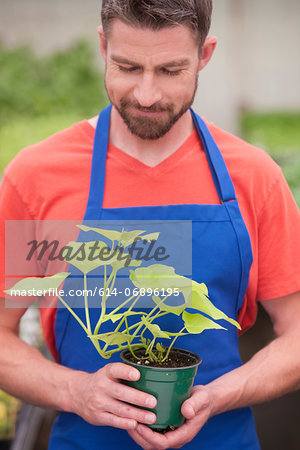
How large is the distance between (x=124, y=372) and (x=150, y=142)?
0.67 meters

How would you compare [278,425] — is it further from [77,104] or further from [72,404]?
[77,104]

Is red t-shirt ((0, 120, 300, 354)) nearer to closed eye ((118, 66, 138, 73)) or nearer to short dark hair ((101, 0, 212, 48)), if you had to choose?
closed eye ((118, 66, 138, 73))

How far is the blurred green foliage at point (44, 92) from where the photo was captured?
17.6 feet

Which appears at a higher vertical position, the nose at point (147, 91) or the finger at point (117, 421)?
the nose at point (147, 91)

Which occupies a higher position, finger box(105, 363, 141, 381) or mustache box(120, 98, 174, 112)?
mustache box(120, 98, 174, 112)

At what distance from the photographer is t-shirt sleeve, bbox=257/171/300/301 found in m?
1.50

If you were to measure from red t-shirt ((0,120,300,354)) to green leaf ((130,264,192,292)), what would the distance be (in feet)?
1.41

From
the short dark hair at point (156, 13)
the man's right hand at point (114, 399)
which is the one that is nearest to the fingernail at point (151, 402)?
the man's right hand at point (114, 399)

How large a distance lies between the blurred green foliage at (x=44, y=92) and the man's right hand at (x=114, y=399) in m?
3.76

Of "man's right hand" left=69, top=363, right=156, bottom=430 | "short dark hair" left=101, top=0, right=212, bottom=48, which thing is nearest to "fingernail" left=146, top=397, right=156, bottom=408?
"man's right hand" left=69, top=363, right=156, bottom=430

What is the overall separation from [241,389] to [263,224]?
43 cm

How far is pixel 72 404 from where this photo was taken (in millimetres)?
1382

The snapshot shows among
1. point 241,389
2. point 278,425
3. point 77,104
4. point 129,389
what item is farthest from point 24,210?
point 77,104

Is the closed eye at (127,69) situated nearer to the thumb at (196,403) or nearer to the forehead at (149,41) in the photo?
the forehead at (149,41)
